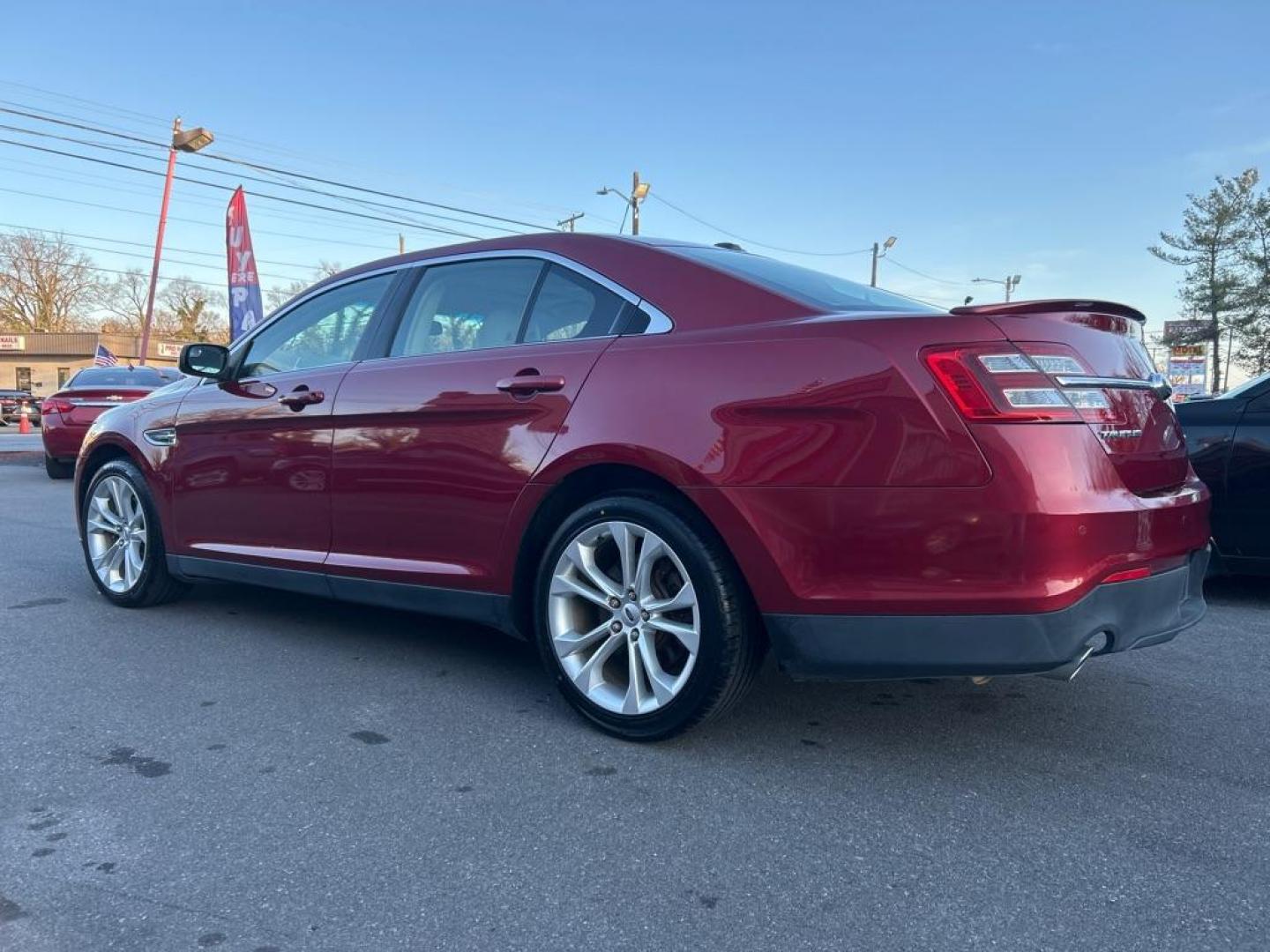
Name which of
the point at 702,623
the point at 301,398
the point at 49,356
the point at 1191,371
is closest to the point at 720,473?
the point at 702,623

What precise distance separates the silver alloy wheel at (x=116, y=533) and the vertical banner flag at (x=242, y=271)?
500 inches

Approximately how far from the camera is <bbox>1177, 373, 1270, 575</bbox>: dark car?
185 inches

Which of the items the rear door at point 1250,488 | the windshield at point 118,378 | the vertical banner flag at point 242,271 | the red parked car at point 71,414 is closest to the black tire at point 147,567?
the rear door at point 1250,488

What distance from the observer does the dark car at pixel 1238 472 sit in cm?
471

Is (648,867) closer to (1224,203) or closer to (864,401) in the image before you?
(864,401)

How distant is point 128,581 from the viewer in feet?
15.5

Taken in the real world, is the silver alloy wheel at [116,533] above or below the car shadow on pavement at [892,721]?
above

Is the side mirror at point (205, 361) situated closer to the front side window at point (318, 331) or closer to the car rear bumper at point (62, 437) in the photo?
the front side window at point (318, 331)

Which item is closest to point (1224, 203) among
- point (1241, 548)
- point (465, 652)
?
point (1241, 548)

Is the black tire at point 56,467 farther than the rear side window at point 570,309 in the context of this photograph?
Yes

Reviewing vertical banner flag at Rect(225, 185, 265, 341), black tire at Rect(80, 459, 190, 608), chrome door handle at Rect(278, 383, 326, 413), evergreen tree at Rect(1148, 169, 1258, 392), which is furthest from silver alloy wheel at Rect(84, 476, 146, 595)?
evergreen tree at Rect(1148, 169, 1258, 392)

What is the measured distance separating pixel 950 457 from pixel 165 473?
11.9 ft

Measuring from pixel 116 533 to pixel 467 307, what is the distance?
2.47 meters

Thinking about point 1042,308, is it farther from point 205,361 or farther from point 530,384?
point 205,361
